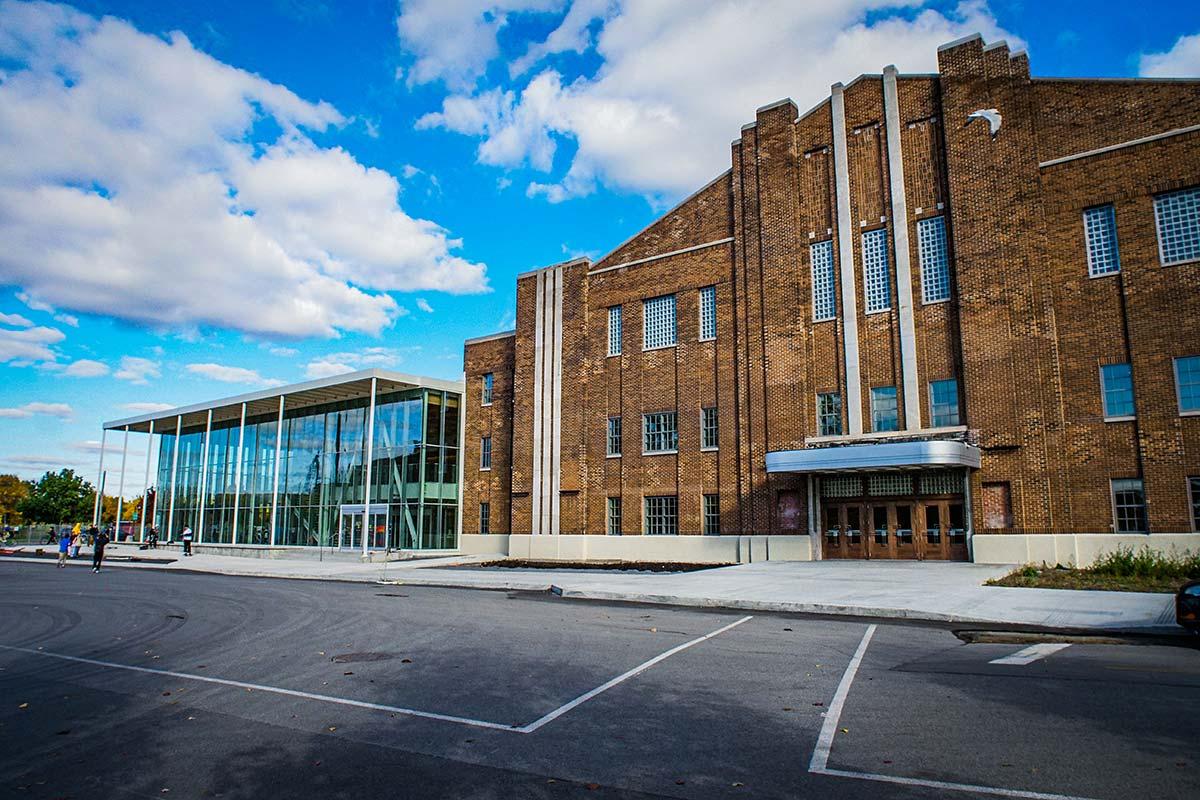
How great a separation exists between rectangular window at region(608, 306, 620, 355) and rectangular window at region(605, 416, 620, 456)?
313cm

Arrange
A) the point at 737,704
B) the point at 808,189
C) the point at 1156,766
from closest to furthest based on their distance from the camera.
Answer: the point at 1156,766 → the point at 737,704 → the point at 808,189

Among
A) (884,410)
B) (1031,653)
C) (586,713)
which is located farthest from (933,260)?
(586,713)

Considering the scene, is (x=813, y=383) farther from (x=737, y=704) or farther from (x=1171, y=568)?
(x=737, y=704)

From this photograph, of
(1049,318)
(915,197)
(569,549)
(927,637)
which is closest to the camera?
(927,637)

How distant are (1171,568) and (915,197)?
1461 centimetres

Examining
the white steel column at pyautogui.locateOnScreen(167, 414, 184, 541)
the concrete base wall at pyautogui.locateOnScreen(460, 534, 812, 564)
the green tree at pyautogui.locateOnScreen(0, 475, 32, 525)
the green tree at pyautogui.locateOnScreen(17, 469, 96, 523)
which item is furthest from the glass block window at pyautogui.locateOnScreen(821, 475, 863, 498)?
the green tree at pyautogui.locateOnScreen(0, 475, 32, 525)

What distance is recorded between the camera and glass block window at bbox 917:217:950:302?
2761 centimetres

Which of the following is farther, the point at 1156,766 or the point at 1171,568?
the point at 1171,568

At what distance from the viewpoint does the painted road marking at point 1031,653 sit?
9.74 meters

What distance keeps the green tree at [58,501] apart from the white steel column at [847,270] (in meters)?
86.4

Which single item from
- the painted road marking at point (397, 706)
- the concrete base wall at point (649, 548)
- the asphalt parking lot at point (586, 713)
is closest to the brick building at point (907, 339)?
the concrete base wall at point (649, 548)

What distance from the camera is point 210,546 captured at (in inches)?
1871

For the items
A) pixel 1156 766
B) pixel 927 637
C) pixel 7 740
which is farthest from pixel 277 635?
pixel 1156 766

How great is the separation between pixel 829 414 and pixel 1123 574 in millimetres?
10934
